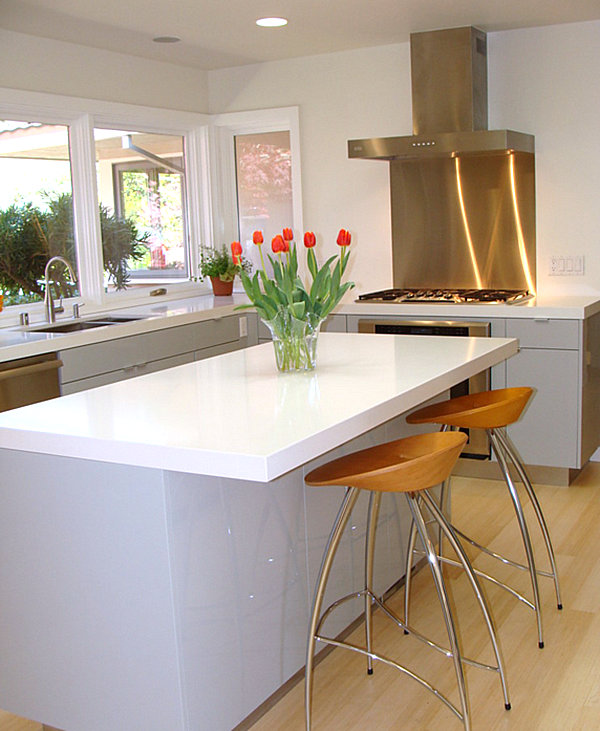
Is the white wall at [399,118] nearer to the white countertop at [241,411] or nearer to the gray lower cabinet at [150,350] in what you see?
the gray lower cabinet at [150,350]

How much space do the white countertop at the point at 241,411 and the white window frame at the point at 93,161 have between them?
2.04 metres

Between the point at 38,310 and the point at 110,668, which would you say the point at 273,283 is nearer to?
the point at 110,668

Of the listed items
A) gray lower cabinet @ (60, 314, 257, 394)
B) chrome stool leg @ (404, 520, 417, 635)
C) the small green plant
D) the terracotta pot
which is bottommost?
chrome stool leg @ (404, 520, 417, 635)

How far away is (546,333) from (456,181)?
117 cm

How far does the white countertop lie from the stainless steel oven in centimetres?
131

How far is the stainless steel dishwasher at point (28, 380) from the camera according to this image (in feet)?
12.2

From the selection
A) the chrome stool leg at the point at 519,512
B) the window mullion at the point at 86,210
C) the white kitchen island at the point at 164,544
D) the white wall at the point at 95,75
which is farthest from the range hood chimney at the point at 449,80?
the white kitchen island at the point at 164,544

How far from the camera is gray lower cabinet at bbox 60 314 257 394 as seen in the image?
161 inches

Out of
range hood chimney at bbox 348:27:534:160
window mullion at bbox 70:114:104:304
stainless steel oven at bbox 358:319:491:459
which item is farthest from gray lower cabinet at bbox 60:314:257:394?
Answer: range hood chimney at bbox 348:27:534:160

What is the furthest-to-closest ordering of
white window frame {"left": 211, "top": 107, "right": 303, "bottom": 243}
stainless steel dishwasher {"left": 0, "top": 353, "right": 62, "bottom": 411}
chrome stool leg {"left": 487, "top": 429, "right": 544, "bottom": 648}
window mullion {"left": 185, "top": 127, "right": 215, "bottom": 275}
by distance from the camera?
window mullion {"left": 185, "top": 127, "right": 215, "bottom": 275} → white window frame {"left": 211, "top": 107, "right": 303, "bottom": 243} → stainless steel dishwasher {"left": 0, "top": 353, "right": 62, "bottom": 411} → chrome stool leg {"left": 487, "top": 429, "right": 544, "bottom": 648}

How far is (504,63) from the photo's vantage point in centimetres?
486

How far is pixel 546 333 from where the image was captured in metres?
4.41

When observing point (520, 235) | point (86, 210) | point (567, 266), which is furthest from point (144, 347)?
point (567, 266)

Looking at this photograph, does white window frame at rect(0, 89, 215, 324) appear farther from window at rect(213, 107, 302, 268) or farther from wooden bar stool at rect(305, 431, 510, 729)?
wooden bar stool at rect(305, 431, 510, 729)
